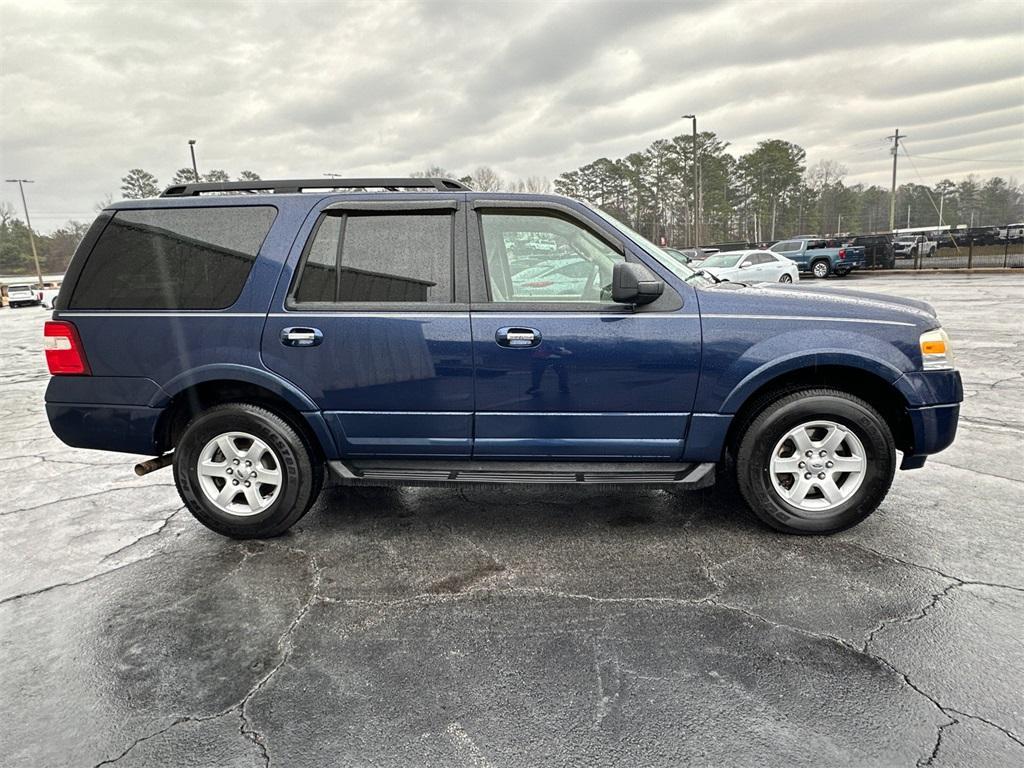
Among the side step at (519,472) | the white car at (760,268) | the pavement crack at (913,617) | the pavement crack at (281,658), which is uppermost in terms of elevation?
the white car at (760,268)

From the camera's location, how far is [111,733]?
2201 millimetres

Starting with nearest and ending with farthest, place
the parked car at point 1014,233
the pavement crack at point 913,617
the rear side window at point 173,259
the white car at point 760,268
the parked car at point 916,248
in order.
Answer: the pavement crack at point 913,617
the rear side window at point 173,259
the white car at point 760,268
the parked car at point 1014,233
the parked car at point 916,248

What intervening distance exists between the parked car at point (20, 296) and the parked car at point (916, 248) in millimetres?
50039

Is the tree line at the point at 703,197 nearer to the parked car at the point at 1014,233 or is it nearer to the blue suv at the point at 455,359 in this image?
the parked car at the point at 1014,233

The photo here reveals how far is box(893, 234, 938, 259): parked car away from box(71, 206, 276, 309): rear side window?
110ft

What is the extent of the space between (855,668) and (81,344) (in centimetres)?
430

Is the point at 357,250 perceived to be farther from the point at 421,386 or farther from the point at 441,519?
the point at 441,519

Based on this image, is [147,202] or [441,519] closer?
[147,202]

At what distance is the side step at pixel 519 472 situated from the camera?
3.50 metres

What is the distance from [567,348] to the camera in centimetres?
336

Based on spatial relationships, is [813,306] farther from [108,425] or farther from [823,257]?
[823,257]

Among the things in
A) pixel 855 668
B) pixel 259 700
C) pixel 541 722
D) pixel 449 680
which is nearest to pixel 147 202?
pixel 259 700

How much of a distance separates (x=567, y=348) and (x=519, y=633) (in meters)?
1.48

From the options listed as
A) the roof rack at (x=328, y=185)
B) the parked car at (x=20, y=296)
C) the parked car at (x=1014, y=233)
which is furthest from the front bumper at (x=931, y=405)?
the parked car at (x=20, y=296)
